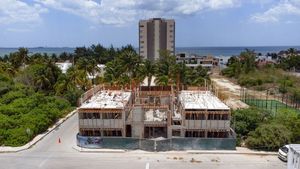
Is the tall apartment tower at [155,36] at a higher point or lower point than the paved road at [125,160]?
higher

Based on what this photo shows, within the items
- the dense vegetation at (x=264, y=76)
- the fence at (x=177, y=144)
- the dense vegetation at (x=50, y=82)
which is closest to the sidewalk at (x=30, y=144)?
the dense vegetation at (x=50, y=82)

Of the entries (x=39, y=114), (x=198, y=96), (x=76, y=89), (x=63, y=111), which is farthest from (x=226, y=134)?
(x=76, y=89)

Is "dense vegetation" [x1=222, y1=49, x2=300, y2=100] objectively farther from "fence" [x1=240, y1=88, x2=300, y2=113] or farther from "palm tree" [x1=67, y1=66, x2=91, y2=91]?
"palm tree" [x1=67, y1=66, x2=91, y2=91]

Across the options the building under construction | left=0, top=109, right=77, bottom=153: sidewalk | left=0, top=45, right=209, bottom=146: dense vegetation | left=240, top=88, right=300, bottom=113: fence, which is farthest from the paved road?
left=240, top=88, right=300, bottom=113: fence

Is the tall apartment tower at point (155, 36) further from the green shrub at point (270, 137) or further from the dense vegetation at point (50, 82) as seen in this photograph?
the green shrub at point (270, 137)

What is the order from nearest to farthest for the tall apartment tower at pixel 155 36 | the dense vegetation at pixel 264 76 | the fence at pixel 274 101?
1. the fence at pixel 274 101
2. the dense vegetation at pixel 264 76
3. the tall apartment tower at pixel 155 36

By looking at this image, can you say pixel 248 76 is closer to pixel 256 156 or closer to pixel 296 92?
pixel 296 92
